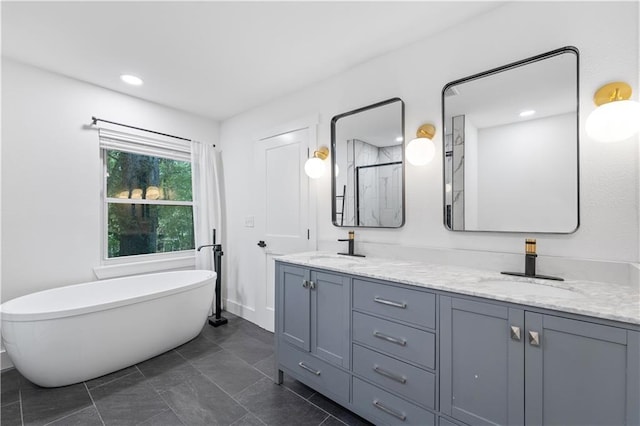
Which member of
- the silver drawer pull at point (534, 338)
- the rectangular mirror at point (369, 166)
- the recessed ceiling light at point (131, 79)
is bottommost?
the silver drawer pull at point (534, 338)

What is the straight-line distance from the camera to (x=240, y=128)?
3492 millimetres

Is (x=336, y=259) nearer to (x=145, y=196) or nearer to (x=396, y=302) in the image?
(x=396, y=302)

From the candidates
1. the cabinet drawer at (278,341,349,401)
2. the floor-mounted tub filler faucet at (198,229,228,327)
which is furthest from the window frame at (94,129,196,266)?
the cabinet drawer at (278,341,349,401)

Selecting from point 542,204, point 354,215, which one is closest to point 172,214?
point 354,215

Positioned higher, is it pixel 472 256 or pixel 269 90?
pixel 269 90

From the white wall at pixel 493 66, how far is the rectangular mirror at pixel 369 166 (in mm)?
74

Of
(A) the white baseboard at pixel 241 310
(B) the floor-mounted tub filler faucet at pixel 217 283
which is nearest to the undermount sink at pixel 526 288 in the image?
(A) the white baseboard at pixel 241 310

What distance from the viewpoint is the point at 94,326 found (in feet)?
6.59

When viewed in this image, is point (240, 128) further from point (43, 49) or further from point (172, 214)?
point (43, 49)

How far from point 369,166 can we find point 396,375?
4.95ft

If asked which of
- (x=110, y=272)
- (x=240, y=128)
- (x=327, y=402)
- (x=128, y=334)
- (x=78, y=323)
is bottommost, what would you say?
(x=327, y=402)

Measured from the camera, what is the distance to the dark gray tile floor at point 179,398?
67.0 inches

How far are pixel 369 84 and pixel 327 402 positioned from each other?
7.99ft

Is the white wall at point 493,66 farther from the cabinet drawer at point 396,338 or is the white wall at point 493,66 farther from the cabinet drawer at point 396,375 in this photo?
the cabinet drawer at point 396,375
